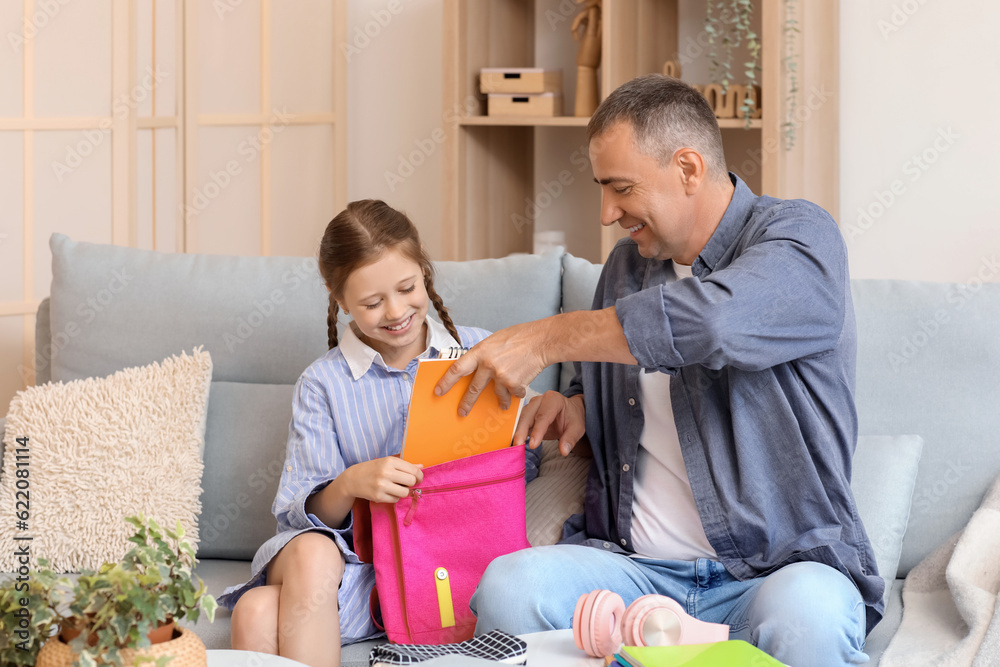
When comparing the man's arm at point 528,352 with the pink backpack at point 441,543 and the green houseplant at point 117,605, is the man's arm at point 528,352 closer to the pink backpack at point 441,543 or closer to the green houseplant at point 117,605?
the pink backpack at point 441,543

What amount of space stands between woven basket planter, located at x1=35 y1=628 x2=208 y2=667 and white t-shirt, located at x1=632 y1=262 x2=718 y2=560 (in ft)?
2.43

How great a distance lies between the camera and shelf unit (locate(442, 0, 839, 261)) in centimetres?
232

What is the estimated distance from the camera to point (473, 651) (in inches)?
47.1

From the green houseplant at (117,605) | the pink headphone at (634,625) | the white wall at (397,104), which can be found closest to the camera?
the green houseplant at (117,605)

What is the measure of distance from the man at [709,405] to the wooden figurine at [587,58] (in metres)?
1.26

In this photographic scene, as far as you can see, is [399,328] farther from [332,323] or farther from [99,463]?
[99,463]

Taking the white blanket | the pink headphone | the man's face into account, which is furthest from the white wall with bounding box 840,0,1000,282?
the pink headphone

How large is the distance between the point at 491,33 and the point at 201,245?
Answer: 1110mm

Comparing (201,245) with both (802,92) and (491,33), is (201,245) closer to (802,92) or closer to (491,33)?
(491,33)

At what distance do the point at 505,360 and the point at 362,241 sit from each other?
343mm

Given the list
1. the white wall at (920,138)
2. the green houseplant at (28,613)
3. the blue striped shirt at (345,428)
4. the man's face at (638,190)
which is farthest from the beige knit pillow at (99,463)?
the white wall at (920,138)

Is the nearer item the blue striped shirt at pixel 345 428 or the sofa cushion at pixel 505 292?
the blue striped shirt at pixel 345 428

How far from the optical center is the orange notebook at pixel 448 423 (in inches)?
54.5

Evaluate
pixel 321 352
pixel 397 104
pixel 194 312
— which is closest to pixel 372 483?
pixel 321 352
